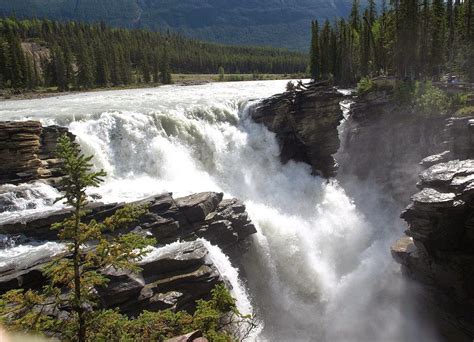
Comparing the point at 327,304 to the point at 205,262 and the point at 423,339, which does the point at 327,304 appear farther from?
the point at 205,262

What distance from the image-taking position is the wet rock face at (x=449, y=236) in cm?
2300

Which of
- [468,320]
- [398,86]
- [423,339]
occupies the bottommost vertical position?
[423,339]

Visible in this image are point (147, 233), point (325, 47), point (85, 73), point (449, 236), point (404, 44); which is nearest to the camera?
point (147, 233)

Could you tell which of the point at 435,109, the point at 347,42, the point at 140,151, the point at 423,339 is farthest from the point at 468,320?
the point at 347,42

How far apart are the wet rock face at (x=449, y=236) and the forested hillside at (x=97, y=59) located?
79.7 metres

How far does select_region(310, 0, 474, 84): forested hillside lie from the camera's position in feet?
176

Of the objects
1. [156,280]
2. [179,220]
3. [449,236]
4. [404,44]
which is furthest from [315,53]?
[156,280]

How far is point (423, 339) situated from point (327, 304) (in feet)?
19.6

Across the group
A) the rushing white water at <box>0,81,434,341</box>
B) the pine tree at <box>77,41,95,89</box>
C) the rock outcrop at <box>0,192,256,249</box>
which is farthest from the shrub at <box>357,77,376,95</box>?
the pine tree at <box>77,41,95,89</box>

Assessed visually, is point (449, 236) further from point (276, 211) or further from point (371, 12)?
point (371, 12)

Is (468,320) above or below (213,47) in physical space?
below

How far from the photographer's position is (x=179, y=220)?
77.7 ft

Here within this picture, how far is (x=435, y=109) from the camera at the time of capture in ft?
128

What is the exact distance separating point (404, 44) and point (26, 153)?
48287 millimetres
